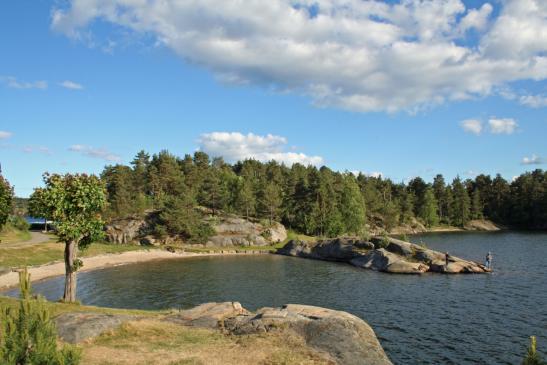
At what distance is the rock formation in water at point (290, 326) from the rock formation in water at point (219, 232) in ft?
279

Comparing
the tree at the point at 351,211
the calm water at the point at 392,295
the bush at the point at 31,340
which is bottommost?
the calm water at the point at 392,295

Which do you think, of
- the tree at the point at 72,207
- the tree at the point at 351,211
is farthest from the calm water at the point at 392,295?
the tree at the point at 351,211

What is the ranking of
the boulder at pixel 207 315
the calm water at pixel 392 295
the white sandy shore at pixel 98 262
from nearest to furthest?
the boulder at pixel 207 315 < the calm water at pixel 392 295 < the white sandy shore at pixel 98 262

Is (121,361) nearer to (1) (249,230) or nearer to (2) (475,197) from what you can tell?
(1) (249,230)

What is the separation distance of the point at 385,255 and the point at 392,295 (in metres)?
25.0

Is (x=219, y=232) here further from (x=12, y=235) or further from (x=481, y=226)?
(x=481, y=226)

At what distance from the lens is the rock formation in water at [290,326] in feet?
81.4

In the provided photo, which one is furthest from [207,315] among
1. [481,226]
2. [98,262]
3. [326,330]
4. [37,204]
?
[481,226]

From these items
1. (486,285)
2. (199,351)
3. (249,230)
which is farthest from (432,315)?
(249,230)

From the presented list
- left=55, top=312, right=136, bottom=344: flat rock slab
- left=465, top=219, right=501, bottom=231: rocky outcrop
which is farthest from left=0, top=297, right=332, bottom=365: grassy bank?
left=465, top=219, right=501, bottom=231: rocky outcrop

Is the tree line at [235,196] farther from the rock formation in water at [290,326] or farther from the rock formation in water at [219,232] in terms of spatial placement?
the rock formation in water at [290,326]

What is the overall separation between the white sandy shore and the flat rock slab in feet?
110

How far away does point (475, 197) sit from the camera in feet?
643

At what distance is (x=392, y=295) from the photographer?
54.7 meters
